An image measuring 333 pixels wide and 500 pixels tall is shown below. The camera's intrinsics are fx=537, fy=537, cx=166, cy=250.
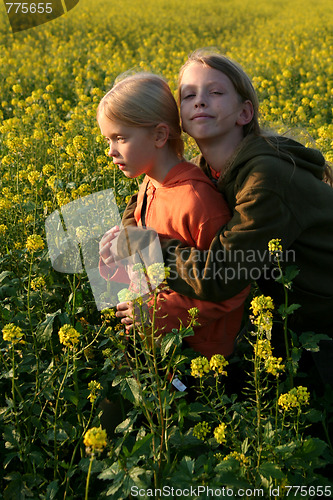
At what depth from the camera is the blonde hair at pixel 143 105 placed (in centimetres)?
234

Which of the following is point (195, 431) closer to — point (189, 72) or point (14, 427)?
point (14, 427)

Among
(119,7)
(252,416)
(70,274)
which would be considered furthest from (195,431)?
(119,7)

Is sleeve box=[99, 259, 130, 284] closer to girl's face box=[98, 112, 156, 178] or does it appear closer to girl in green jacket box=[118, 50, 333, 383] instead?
girl in green jacket box=[118, 50, 333, 383]

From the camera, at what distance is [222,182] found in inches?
92.6

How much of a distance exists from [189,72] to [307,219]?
0.86 meters

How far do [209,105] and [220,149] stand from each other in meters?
0.21

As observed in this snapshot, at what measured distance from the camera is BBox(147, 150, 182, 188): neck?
246 centimetres

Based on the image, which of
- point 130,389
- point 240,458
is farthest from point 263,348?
point 130,389

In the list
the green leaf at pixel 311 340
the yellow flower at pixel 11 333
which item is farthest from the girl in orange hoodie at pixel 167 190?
the yellow flower at pixel 11 333

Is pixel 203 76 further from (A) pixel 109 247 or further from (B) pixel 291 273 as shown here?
(B) pixel 291 273

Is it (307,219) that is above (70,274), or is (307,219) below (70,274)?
above

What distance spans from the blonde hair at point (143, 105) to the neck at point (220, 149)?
6.2 inches

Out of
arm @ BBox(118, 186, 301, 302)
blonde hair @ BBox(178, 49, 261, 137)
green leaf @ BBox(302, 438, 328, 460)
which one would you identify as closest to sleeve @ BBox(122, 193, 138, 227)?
arm @ BBox(118, 186, 301, 302)

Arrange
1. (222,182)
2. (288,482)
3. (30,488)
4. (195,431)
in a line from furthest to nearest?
(222,182) < (30,488) < (195,431) < (288,482)
